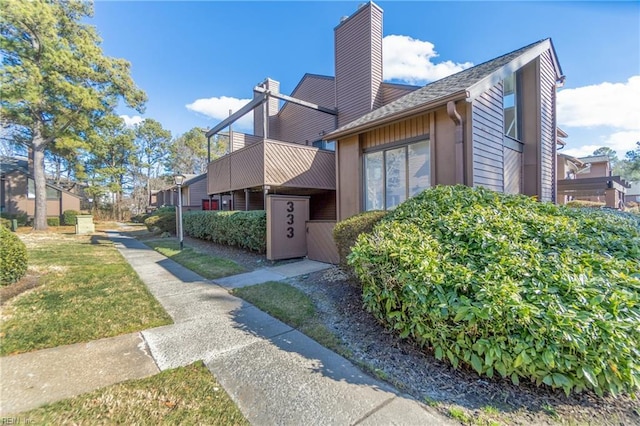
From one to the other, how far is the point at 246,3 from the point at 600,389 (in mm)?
11072

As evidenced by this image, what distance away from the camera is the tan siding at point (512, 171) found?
7355mm

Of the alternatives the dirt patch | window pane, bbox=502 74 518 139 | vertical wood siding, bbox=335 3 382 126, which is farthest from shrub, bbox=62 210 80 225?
window pane, bbox=502 74 518 139

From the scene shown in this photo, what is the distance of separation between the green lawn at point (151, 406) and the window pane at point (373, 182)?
19.2ft

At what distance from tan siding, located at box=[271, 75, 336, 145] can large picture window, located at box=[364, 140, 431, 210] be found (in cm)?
569

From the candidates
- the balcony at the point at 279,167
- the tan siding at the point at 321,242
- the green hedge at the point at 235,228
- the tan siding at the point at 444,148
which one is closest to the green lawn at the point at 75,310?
the green hedge at the point at 235,228

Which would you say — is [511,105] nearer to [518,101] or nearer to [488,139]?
[518,101]

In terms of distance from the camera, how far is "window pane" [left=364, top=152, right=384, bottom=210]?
7.37 m

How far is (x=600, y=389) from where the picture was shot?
6.86 ft

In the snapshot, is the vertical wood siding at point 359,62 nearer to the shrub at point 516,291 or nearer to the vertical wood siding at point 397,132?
the vertical wood siding at point 397,132

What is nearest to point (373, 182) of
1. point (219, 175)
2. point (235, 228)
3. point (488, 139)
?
point (488, 139)

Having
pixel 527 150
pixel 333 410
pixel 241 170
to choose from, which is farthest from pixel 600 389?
pixel 241 170

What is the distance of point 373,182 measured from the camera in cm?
755

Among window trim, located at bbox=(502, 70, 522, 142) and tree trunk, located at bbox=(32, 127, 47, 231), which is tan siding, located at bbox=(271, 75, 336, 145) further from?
tree trunk, located at bbox=(32, 127, 47, 231)

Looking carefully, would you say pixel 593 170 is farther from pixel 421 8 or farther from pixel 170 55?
pixel 170 55
